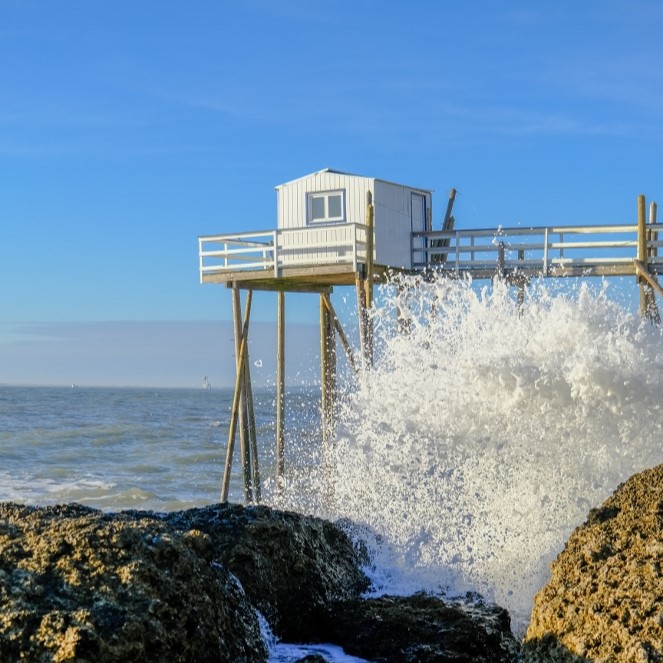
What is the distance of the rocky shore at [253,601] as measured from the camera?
4.81 metres

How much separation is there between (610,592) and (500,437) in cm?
528

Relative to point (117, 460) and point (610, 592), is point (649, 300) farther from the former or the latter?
point (117, 460)

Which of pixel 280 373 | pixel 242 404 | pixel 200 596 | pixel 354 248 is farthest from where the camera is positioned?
pixel 280 373

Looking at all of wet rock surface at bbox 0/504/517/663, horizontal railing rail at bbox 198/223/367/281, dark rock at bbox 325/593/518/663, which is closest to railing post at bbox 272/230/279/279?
horizontal railing rail at bbox 198/223/367/281

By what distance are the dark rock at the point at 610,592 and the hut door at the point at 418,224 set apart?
524 inches

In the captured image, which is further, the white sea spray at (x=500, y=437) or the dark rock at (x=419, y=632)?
the white sea spray at (x=500, y=437)

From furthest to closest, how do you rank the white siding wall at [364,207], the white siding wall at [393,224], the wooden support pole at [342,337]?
the white siding wall at [364,207] → the white siding wall at [393,224] → the wooden support pole at [342,337]

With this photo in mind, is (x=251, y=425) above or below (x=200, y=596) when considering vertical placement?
below

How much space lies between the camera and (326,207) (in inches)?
758

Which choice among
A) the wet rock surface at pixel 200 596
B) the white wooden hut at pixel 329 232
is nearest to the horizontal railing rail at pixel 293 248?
the white wooden hut at pixel 329 232

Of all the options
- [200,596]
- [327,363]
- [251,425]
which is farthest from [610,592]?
[251,425]

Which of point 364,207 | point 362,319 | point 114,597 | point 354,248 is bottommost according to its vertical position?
point 114,597

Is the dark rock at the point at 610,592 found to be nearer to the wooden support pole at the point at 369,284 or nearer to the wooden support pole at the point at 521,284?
the wooden support pole at the point at 369,284

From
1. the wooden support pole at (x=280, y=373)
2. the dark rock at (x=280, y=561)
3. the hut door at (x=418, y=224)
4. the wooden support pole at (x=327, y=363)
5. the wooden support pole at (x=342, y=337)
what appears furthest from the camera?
the hut door at (x=418, y=224)
